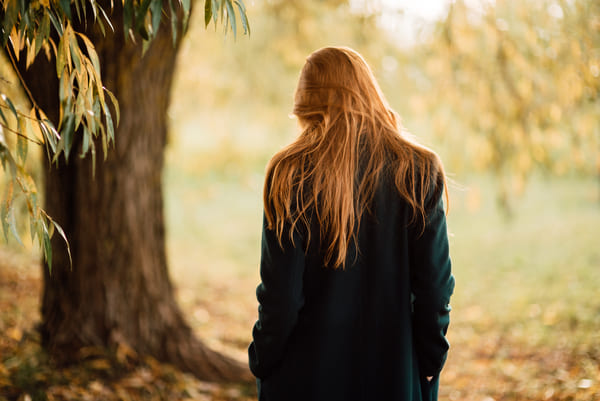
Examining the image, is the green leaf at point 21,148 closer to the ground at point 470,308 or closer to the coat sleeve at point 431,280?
the coat sleeve at point 431,280

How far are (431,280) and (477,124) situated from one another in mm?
3576

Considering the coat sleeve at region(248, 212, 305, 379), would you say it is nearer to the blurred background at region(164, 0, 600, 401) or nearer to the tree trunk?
the blurred background at region(164, 0, 600, 401)

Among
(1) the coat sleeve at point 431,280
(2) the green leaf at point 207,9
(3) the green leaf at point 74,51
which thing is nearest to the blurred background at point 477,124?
(1) the coat sleeve at point 431,280

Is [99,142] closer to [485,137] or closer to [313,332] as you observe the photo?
[313,332]

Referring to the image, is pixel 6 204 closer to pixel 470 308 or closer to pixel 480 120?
pixel 480 120

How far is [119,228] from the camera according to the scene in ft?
10.5

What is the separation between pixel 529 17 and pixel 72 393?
183 inches

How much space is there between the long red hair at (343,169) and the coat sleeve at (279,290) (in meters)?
0.06

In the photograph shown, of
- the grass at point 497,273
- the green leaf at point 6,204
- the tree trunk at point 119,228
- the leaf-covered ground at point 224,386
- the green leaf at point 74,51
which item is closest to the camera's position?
the green leaf at point 6,204

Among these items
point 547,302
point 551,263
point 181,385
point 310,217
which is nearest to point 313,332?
point 310,217

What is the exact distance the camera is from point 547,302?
654 centimetres

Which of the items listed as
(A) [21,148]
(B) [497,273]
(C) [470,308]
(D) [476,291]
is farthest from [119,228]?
(B) [497,273]

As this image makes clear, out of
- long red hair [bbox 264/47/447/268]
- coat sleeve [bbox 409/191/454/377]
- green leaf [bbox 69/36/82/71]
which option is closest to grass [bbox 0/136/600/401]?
coat sleeve [bbox 409/191/454/377]

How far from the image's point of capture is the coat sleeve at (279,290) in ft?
5.45
